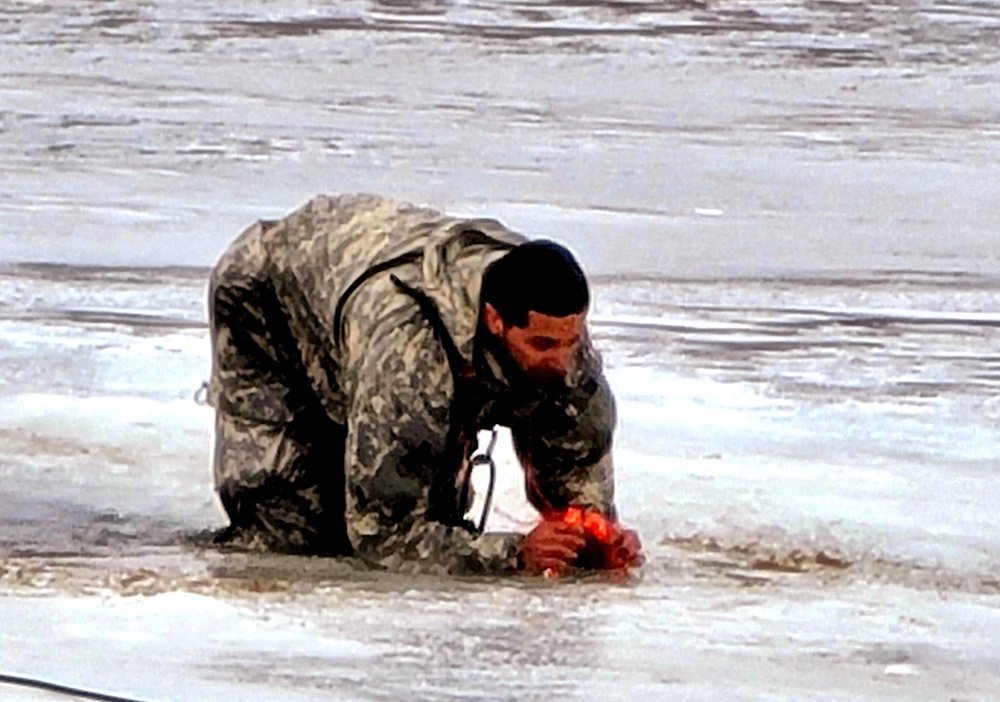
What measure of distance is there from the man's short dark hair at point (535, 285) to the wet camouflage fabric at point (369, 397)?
82mm

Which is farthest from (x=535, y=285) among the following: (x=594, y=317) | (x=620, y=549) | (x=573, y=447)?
(x=594, y=317)

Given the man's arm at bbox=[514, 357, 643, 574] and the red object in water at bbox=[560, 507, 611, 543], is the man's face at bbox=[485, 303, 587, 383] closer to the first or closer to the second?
the man's arm at bbox=[514, 357, 643, 574]

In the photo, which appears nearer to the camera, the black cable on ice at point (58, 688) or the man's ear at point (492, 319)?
the black cable on ice at point (58, 688)

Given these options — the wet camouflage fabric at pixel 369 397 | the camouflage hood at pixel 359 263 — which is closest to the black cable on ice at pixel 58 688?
the wet camouflage fabric at pixel 369 397

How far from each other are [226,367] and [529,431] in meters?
0.74

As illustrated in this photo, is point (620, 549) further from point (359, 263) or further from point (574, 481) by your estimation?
point (359, 263)

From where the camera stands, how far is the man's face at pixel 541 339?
3.60 m

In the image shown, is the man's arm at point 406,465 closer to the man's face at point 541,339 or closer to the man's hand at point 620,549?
the man's face at point 541,339

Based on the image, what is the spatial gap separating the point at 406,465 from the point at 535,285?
1.31ft

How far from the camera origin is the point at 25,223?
774cm

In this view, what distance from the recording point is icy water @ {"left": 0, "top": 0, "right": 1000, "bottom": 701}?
3.64 m

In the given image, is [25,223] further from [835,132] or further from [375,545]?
[375,545]

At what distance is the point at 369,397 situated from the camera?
366cm

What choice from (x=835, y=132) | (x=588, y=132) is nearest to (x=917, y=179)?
(x=835, y=132)
